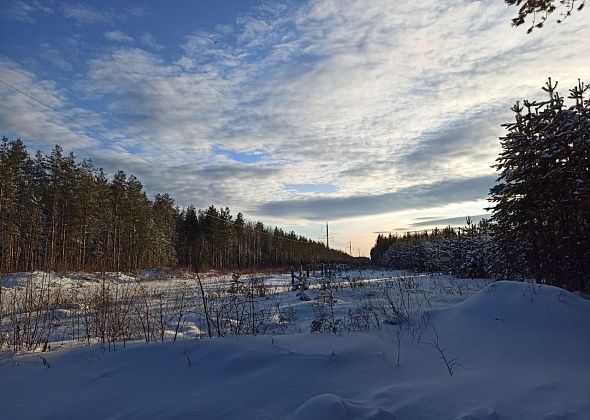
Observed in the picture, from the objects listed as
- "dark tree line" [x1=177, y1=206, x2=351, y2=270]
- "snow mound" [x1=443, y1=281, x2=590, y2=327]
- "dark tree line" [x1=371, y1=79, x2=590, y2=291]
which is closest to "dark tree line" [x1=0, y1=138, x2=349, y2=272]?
"dark tree line" [x1=177, y1=206, x2=351, y2=270]

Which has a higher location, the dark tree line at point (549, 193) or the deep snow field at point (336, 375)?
the dark tree line at point (549, 193)

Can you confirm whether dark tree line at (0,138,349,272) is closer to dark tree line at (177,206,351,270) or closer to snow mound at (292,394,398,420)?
dark tree line at (177,206,351,270)

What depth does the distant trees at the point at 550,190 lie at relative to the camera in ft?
43.5

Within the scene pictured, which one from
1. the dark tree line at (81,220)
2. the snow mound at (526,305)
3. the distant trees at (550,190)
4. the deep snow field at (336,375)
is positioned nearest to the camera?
the deep snow field at (336,375)

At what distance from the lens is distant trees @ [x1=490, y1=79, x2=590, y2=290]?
13250mm

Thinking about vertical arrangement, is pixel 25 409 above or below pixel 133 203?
below

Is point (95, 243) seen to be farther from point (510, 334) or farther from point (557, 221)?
point (510, 334)

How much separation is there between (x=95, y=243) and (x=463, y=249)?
36.9 metres

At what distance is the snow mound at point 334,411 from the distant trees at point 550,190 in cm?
1256

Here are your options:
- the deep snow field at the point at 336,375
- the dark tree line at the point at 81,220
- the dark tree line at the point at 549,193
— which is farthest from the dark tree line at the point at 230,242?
the deep snow field at the point at 336,375

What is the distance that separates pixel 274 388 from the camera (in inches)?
139

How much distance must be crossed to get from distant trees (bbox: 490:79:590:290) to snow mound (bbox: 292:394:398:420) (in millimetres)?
12562

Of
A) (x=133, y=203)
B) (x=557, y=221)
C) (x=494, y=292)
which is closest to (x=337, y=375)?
(x=494, y=292)

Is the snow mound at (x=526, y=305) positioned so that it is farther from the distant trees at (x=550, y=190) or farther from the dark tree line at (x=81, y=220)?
the dark tree line at (x=81, y=220)
